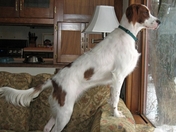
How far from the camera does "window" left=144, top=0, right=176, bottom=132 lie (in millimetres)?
1785

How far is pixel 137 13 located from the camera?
5.84 feet

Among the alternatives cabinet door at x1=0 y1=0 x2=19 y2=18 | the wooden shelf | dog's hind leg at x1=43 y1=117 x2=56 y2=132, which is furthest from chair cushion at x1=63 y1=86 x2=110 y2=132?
the wooden shelf

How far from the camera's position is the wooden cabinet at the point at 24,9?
3422 millimetres

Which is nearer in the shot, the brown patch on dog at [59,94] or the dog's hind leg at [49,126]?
the brown patch on dog at [59,94]

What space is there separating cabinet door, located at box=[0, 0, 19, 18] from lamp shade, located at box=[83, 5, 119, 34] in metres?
1.43

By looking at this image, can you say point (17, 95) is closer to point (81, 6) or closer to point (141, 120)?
point (141, 120)

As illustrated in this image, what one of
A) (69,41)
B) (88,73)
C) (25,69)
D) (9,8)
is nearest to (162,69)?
(88,73)

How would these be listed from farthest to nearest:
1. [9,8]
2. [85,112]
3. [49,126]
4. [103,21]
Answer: [9,8], [103,21], [85,112], [49,126]

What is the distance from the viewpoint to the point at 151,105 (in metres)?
2.32

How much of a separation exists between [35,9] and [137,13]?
196 centimetres

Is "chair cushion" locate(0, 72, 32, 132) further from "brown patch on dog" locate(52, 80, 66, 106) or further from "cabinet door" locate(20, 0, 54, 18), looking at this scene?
"cabinet door" locate(20, 0, 54, 18)

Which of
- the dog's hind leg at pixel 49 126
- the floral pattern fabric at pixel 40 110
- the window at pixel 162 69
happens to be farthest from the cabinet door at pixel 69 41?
the dog's hind leg at pixel 49 126

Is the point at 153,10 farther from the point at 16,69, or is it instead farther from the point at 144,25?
the point at 16,69

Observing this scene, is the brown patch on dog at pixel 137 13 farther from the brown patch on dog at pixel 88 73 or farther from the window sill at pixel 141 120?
the window sill at pixel 141 120
